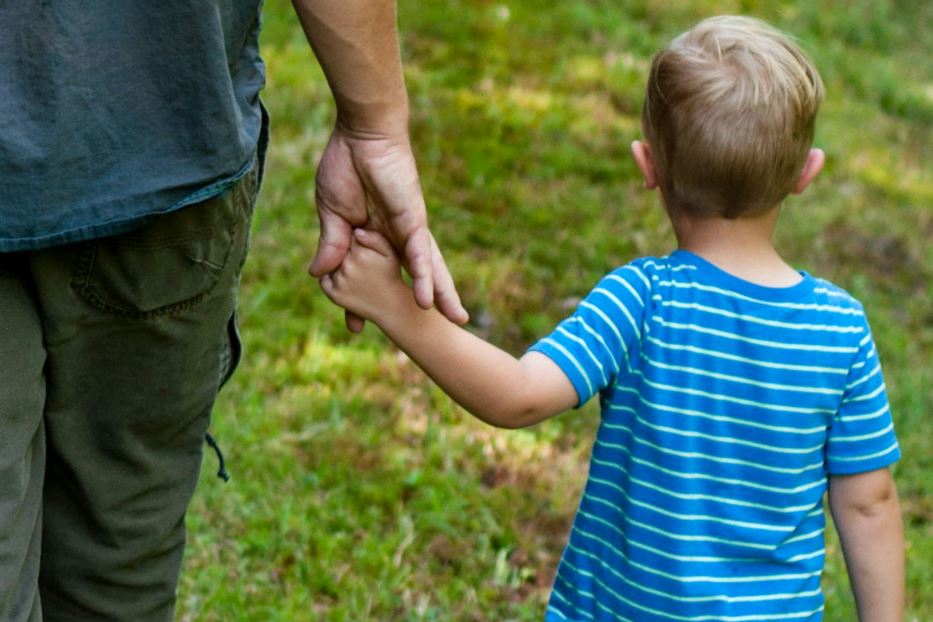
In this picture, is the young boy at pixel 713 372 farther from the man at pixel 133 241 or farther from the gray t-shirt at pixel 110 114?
the gray t-shirt at pixel 110 114

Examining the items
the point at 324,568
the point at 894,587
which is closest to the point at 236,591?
the point at 324,568

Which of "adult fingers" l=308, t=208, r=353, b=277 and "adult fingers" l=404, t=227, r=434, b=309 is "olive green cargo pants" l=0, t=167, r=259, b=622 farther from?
"adult fingers" l=404, t=227, r=434, b=309

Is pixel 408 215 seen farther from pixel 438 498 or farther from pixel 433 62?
pixel 433 62

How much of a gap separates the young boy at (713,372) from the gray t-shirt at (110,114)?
1.32 ft

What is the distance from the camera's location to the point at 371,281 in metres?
2.00

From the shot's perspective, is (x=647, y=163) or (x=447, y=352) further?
(x=647, y=163)

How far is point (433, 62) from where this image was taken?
642 cm

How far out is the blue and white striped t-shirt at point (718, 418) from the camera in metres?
2.00

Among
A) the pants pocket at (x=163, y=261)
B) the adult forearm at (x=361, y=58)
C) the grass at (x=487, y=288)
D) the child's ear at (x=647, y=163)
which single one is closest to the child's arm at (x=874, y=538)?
the child's ear at (x=647, y=163)

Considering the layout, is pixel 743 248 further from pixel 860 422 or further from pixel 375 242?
pixel 375 242

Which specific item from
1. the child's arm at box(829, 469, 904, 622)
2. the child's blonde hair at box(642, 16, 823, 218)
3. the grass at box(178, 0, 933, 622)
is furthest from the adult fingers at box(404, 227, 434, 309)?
the grass at box(178, 0, 933, 622)

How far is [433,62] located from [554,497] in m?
3.23

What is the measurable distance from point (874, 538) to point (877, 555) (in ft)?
0.09

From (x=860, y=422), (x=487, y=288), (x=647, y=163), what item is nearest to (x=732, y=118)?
(x=647, y=163)
